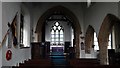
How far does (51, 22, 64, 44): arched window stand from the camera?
101ft

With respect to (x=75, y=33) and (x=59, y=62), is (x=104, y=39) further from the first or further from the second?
→ (x=59, y=62)

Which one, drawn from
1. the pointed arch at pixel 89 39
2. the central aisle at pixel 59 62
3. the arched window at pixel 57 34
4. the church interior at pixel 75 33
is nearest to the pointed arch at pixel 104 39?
the church interior at pixel 75 33

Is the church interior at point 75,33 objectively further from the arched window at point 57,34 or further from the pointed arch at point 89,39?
the arched window at point 57,34

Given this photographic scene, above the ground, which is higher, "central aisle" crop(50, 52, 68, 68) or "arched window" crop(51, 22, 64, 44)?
"arched window" crop(51, 22, 64, 44)

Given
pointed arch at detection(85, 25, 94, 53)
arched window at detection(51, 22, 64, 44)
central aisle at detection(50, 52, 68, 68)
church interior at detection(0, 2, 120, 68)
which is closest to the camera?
church interior at detection(0, 2, 120, 68)

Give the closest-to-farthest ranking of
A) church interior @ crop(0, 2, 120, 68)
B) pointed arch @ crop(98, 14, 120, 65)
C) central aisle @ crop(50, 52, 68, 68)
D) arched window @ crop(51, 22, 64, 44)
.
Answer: church interior @ crop(0, 2, 120, 68), pointed arch @ crop(98, 14, 120, 65), central aisle @ crop(50, 52, 68, 68), arched window @ crop(51, 22, 64, 44)

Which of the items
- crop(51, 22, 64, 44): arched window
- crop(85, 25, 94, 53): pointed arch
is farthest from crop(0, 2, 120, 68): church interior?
crop(51, 22, 64, 44): arched window

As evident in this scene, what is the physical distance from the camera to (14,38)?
8.70 meters

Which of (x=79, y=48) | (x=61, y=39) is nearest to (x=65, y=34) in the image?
(x=61, y=39)

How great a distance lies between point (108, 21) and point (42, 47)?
Answer: 4873mm

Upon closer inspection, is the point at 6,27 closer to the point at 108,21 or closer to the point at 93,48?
the point at 108,21

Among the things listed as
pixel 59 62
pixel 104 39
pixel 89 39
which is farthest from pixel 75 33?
pixel 104 39

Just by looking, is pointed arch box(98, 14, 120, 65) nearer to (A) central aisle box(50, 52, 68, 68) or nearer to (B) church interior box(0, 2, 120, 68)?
(B) church interior box(0, 2, 120, 68)

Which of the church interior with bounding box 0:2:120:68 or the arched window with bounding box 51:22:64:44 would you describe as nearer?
the church interior with bounding box 0:2:120:68
